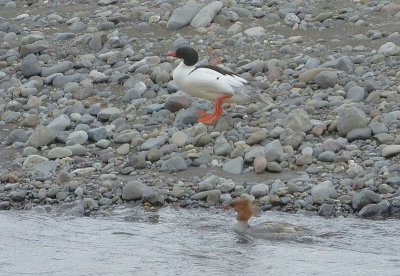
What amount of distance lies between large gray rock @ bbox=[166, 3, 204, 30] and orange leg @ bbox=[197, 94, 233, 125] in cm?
365

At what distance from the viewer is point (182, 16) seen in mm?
15398

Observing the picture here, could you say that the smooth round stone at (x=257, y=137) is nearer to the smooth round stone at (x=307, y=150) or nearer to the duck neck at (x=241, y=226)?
the smooth round stone at (x=307, y=150)

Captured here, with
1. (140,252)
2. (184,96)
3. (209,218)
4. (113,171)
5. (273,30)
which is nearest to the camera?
(140,252)

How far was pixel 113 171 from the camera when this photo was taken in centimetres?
1079

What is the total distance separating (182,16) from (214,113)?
157 inches

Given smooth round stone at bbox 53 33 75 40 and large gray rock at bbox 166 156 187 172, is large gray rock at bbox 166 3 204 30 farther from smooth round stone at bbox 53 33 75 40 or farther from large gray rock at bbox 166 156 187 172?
large gray rock at bbox 166 156 187 172

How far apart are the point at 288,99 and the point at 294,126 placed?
113 centimetres

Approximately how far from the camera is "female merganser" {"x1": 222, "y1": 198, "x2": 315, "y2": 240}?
8844 mm

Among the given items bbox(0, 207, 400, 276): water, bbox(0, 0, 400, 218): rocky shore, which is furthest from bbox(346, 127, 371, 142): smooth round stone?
bbox(0, 207, 400, 276): water

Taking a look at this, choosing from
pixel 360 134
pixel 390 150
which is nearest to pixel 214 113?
pixel 360 134

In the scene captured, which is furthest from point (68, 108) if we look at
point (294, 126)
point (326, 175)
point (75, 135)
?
point (326, 175)

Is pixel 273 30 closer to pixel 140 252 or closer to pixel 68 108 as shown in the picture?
pixel 68 108

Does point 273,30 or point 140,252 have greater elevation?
point 273,30

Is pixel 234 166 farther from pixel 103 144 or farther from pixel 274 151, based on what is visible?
pixel 103 144
